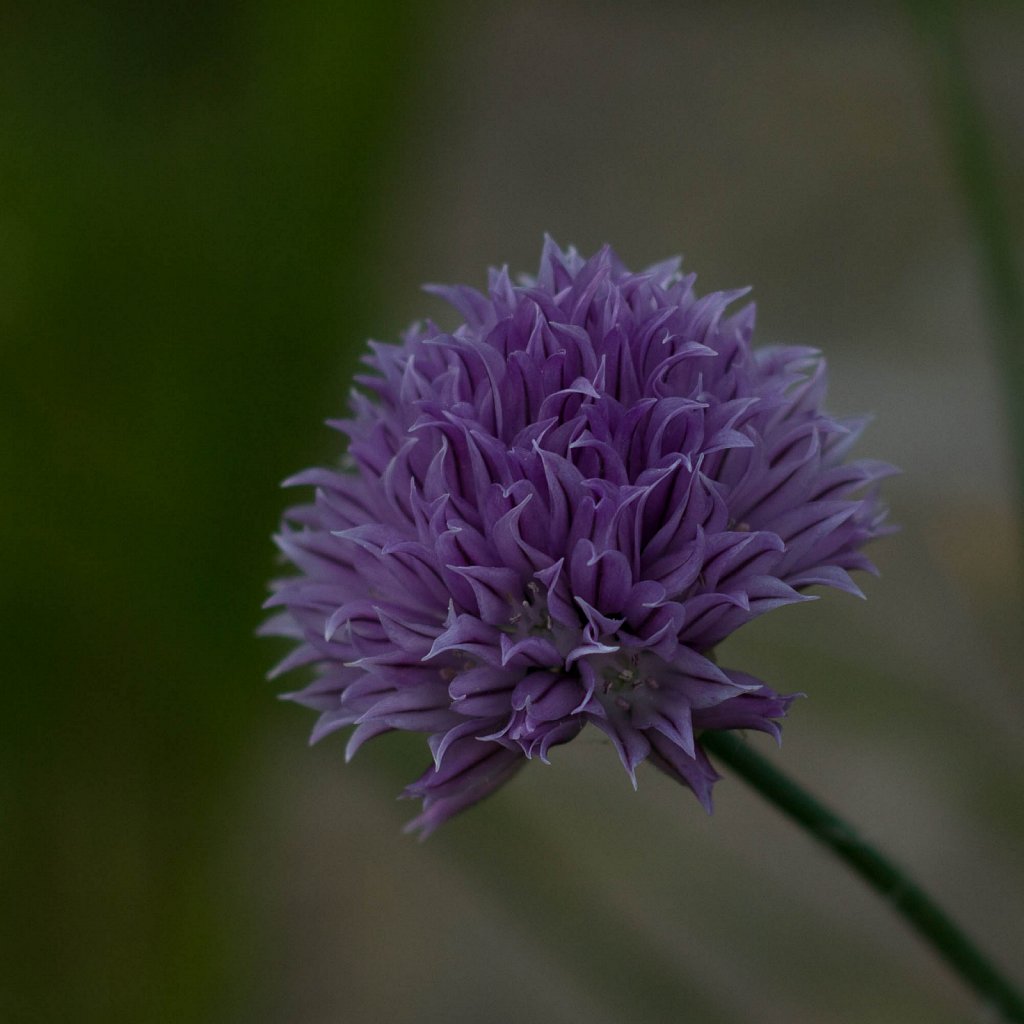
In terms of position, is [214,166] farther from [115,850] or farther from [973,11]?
[973,11]

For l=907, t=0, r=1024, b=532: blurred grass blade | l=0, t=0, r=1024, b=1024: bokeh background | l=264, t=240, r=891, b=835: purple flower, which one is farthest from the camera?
l=0, t=0, r=1024, b=1024: bokeh background

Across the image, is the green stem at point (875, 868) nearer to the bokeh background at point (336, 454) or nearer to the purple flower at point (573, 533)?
the purple flower at point (573, 533)

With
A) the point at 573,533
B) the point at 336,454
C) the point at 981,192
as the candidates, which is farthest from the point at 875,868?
the point at 336,454

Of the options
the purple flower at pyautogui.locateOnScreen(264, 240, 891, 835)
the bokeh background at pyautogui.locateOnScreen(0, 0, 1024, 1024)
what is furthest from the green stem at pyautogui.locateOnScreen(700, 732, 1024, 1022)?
the bokeh background at pyautogui.locateOnScreen(0, 0, 1024, 1024)

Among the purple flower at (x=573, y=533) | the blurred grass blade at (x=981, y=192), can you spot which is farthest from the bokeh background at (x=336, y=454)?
the purple flower at (x=573, y=533)

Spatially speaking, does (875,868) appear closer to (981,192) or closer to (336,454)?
(981,192)

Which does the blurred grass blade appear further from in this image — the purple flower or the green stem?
the green stem
